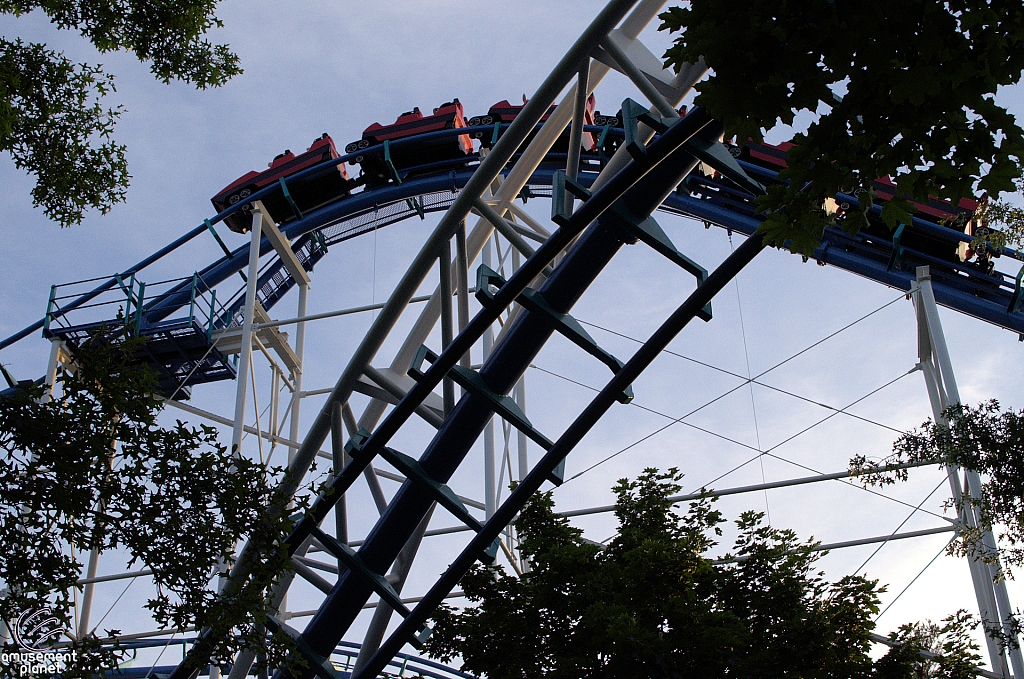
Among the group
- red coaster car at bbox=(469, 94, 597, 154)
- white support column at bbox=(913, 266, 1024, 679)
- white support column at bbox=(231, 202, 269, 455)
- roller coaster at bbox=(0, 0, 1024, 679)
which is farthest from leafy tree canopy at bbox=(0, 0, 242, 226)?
red coaster car at bbox=(469, 94, 597, 154)

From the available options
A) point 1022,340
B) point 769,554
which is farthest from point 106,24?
point 1022,340

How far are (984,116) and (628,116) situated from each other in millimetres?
3056

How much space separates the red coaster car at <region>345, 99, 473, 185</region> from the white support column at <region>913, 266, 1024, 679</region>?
333 inches

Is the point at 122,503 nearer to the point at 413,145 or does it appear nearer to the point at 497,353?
the point at 497,353

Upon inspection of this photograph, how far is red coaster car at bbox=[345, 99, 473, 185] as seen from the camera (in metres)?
17.4

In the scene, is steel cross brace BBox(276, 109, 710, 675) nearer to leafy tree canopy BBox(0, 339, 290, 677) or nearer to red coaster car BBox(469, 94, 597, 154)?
leafy tree canopy BBox(0, 339, 290, 677)

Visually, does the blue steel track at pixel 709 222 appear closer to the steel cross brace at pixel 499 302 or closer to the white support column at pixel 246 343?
the white support column at pixel 246 343

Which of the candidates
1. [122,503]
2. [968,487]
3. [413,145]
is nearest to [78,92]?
[122,503]

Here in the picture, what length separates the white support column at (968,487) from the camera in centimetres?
863

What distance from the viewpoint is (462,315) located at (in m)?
6.61

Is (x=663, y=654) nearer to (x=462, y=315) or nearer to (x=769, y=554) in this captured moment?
(x=769, y=554)

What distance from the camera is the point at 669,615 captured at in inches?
290

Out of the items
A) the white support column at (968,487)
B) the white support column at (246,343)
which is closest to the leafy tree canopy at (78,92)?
the white support column at (246,343)

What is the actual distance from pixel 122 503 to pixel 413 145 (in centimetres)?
1338
